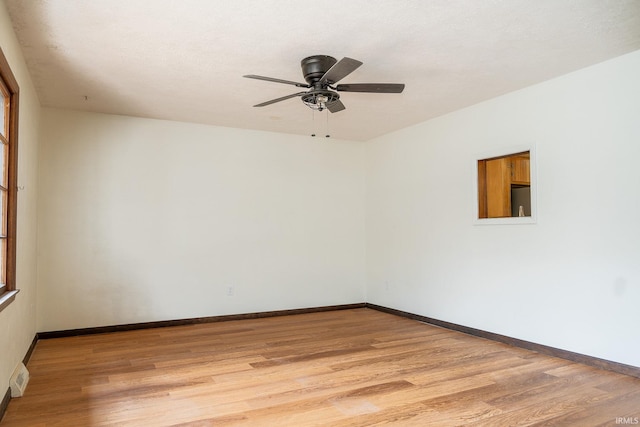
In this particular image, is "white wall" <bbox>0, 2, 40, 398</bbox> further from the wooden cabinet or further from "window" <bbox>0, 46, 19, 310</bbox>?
the wooden cabinet

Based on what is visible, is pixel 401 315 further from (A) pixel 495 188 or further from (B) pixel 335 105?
(B) pixel 335 105

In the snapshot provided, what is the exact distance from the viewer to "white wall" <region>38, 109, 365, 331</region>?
4.73 meters

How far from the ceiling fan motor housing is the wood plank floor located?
7.47 feet

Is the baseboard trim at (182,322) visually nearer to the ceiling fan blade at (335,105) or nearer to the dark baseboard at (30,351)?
the dark baseboard at (30,351)

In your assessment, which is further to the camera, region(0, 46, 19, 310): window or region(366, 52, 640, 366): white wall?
region(366, 52, 640, 366): white wall

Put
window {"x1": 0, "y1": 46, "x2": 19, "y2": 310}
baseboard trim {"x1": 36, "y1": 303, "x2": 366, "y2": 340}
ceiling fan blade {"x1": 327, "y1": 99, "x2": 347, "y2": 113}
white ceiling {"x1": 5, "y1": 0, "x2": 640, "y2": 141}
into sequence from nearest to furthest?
white ceiling {"x1": 5, "y1": 0, "x2": 640, "y2": 141}
window {"x1": 0, "y1": 46, "x2": 19, "y2": 310}
ceiling fan blade {"x1": 327, "y1": 99, "x2": 347, "y2": 113}
baseboard trim {"x1": 36, "y1": 303, "x2": 366, "y2": 340}

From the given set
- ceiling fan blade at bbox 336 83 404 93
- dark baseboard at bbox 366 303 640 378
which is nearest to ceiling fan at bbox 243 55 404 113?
ceiling fan blade at bbox 336 83 404 93

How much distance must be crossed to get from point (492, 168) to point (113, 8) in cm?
386

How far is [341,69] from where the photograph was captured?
2855 mm

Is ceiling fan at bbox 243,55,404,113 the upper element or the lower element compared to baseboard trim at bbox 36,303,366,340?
upper

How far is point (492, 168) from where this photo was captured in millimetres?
4773

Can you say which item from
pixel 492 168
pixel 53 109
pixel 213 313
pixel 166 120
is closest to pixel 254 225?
pixel 213 313

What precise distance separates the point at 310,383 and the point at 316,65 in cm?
234

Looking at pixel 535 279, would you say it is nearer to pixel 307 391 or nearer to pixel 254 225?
pixel 307 391
